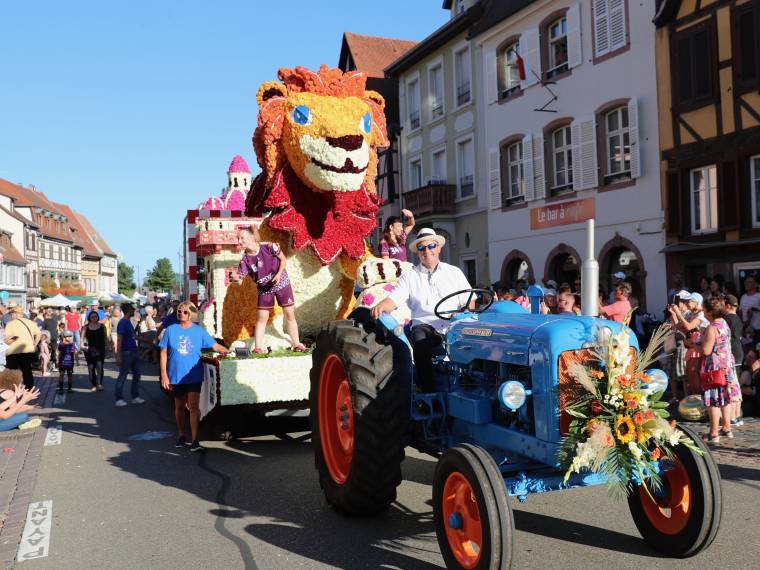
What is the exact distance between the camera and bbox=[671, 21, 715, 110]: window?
13945mm

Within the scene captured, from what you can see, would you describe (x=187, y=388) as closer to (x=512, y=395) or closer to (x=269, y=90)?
(x=269, y=90)

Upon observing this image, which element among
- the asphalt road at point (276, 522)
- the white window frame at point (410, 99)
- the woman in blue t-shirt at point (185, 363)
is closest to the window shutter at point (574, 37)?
the white window frame at point (410, 99)

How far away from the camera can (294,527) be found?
4691 mm

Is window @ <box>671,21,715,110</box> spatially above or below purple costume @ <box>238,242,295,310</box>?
above

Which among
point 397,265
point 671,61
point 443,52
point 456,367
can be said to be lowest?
point 456,367

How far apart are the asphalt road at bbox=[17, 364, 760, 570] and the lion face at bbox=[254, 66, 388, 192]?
2.71 meters

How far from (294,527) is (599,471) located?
6.71 feet

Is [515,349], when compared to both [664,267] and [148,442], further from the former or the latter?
[664,267]

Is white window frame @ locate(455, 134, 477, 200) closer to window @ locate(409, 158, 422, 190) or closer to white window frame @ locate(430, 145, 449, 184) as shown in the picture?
white window frame @ locate(430, 145, 449, 184)

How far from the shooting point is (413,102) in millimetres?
26016

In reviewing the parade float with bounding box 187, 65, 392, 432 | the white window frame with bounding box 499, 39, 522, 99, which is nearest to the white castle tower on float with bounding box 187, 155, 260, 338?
the parade float with bounding box 187, 65, 392, 432

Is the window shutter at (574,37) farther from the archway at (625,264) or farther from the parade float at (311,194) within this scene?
the parade float at (311,194)

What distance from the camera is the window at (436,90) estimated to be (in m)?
23.9

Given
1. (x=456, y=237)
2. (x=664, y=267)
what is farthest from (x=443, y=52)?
(x=664, y=267)
